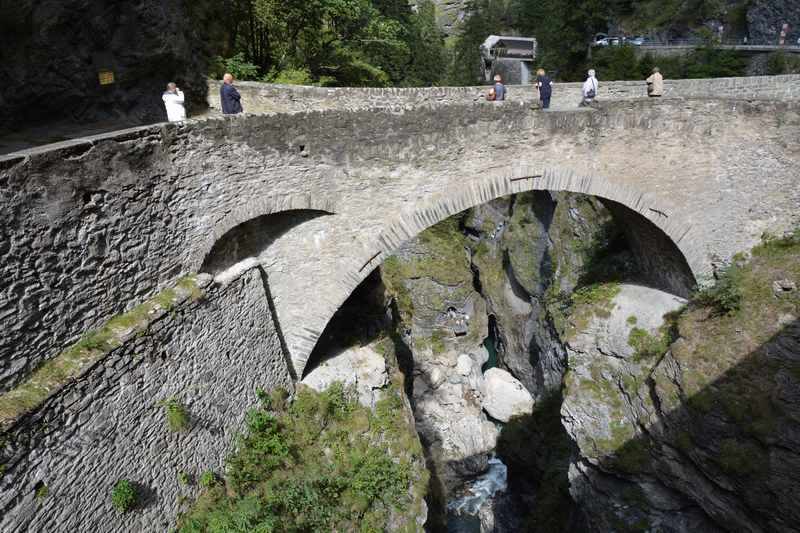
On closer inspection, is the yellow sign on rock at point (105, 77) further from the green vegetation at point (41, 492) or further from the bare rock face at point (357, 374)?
the green vegetation at point (41, 492)

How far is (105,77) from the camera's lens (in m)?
10.4

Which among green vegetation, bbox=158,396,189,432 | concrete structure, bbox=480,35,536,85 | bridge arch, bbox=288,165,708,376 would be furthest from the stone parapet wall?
concrete structure, bbox=480,35,536,85

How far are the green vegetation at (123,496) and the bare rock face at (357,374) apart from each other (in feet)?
12.4


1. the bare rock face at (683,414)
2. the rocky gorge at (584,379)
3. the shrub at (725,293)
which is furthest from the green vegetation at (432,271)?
the shrub at (725,293)

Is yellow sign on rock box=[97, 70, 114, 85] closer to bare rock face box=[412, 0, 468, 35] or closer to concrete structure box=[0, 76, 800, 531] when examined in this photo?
concrete structure box=[0, 76, 800, 531]

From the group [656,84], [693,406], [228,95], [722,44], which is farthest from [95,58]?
[722,44]

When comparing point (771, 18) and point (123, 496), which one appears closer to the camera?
point (123, 496)

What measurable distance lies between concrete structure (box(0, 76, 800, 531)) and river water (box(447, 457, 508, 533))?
10.00 m

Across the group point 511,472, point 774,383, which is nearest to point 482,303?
point 511,472

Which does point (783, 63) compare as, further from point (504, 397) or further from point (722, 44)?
point (504, 397)

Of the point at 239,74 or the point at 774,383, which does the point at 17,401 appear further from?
the point at 239,74

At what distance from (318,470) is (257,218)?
4.12 m

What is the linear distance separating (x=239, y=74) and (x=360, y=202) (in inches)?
303

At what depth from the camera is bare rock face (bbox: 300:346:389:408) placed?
900cm
